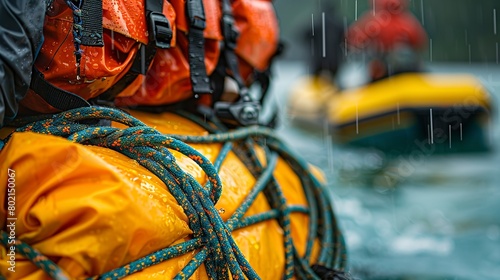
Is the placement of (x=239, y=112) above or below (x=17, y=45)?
below

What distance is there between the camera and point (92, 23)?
151 centimetres

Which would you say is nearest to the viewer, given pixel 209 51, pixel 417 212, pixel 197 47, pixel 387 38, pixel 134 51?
pixel 134 51

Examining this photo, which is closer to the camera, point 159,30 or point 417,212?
point 159,30

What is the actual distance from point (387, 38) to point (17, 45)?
21.8 feet

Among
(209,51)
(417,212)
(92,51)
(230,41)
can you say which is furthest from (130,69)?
(417,212)

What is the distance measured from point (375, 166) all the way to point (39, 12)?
5.29 metres

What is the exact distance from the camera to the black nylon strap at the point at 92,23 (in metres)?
1.51

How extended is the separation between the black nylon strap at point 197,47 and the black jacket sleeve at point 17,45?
1.79ft

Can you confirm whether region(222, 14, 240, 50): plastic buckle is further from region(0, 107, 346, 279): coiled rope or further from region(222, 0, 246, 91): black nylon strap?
region(0, 107, 346, 279): coiled rope

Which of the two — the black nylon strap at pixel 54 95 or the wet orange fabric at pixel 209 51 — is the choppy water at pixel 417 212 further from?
the black nylon strap at pixel 54 95

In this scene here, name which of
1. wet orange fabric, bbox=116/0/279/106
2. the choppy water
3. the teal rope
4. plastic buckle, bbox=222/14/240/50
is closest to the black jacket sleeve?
the teal rope

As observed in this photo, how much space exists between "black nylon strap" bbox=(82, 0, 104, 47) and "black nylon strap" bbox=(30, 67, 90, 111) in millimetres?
134

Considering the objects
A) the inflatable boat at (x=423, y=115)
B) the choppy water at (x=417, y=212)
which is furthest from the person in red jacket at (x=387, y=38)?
the choppy water at (x=417, y=212)

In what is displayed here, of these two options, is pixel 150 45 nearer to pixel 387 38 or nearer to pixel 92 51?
pixel 92 51
